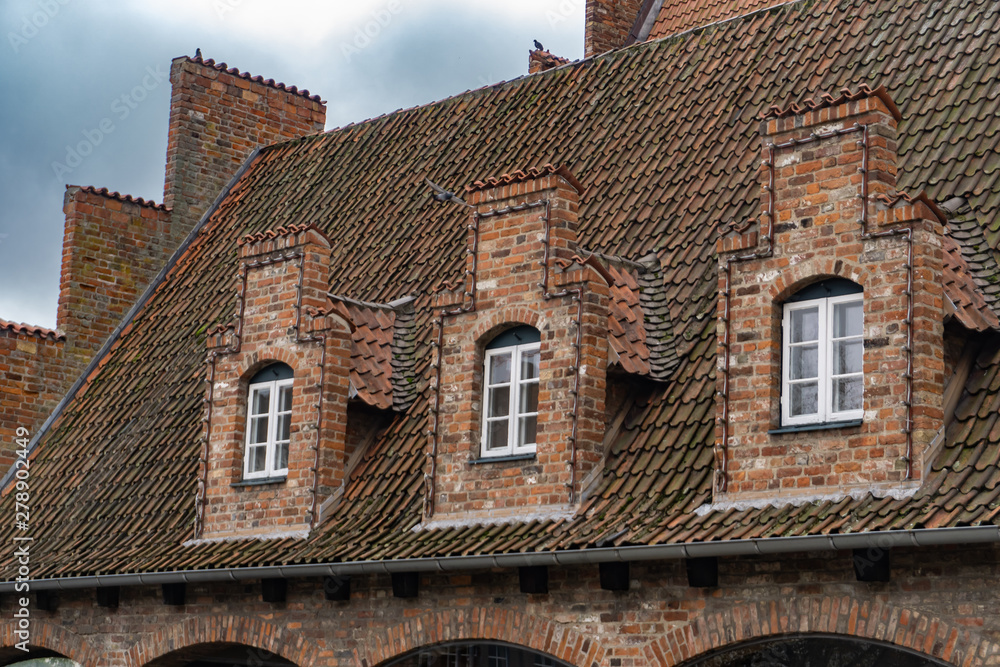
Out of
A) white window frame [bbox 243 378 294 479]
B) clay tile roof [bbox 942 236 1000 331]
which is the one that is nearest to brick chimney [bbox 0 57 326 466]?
white window frame [bbox 243 378 294 479]

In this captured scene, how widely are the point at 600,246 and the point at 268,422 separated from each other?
144 inches

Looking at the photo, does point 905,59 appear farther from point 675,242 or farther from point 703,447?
point 703,447

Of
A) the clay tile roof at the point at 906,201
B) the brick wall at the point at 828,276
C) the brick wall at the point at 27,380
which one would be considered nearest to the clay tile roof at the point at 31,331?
the brick wall at the point at 27,380

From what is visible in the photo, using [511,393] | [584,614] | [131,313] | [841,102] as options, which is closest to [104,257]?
[131,313]

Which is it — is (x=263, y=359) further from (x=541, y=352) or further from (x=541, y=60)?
(x=541, y=60)

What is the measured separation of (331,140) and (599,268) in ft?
29.4

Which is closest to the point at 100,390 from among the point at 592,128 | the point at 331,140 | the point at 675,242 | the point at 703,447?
the point at 331,140

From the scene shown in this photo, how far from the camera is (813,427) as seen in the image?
411 inches

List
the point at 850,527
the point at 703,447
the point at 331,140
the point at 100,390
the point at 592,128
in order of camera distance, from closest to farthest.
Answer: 1. the point at 850,527
2. the point at 703,447
3. the point at 592,128
4. the point at 100,390
5. the point at 331,140

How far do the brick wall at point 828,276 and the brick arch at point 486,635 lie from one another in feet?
5.35

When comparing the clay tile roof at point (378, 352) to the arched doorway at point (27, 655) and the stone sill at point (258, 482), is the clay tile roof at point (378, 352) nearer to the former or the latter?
the stone sill at point (258, 482)

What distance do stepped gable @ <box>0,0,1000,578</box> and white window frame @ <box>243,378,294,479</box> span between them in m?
0.78

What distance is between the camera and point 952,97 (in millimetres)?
12648

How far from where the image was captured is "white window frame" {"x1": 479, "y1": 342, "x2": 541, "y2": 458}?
41.0 ft
